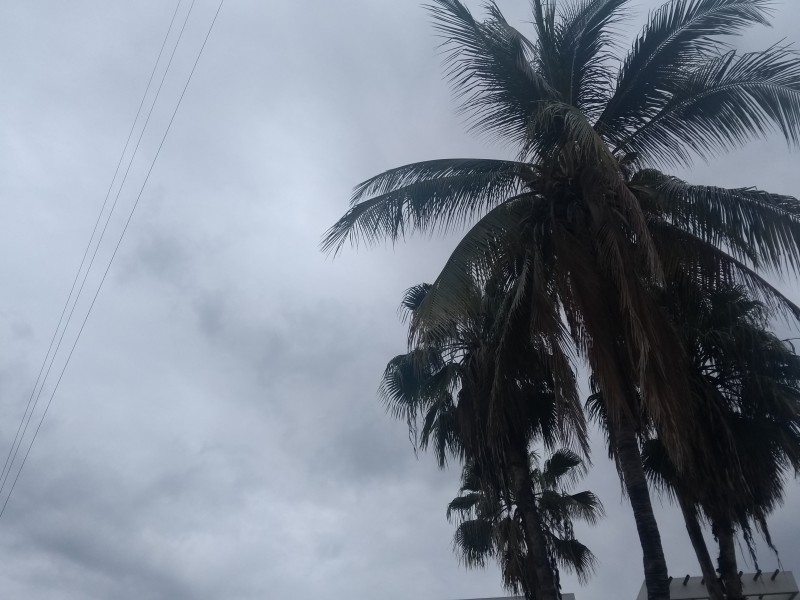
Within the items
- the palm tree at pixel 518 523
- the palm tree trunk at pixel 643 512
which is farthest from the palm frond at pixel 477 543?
the palm tree trunk at pixel 643 512

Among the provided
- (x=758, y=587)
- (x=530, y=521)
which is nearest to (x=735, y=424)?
(x=530, y=521)

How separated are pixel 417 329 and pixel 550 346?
6.55 ft

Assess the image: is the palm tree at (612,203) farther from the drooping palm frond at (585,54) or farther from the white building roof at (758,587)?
the white building roof at (758,587)

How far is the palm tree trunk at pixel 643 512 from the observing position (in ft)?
36.4

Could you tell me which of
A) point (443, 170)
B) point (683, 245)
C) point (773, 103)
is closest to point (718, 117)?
point (773, 103)

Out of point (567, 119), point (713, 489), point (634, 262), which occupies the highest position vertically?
point (567, 119)

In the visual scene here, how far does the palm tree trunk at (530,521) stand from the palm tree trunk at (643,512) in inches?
226

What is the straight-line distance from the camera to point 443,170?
13.4 meters

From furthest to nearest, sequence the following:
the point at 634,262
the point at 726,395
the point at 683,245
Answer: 1. the point at 726,395
2. the point at 683,245
3. the point at 634,262

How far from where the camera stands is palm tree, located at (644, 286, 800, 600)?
15.1 m

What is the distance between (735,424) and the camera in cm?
1598

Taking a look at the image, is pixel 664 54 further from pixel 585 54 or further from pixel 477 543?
pixel 477 543

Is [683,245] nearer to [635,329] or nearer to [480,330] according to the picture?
[635,329]

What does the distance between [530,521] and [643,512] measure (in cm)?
669
